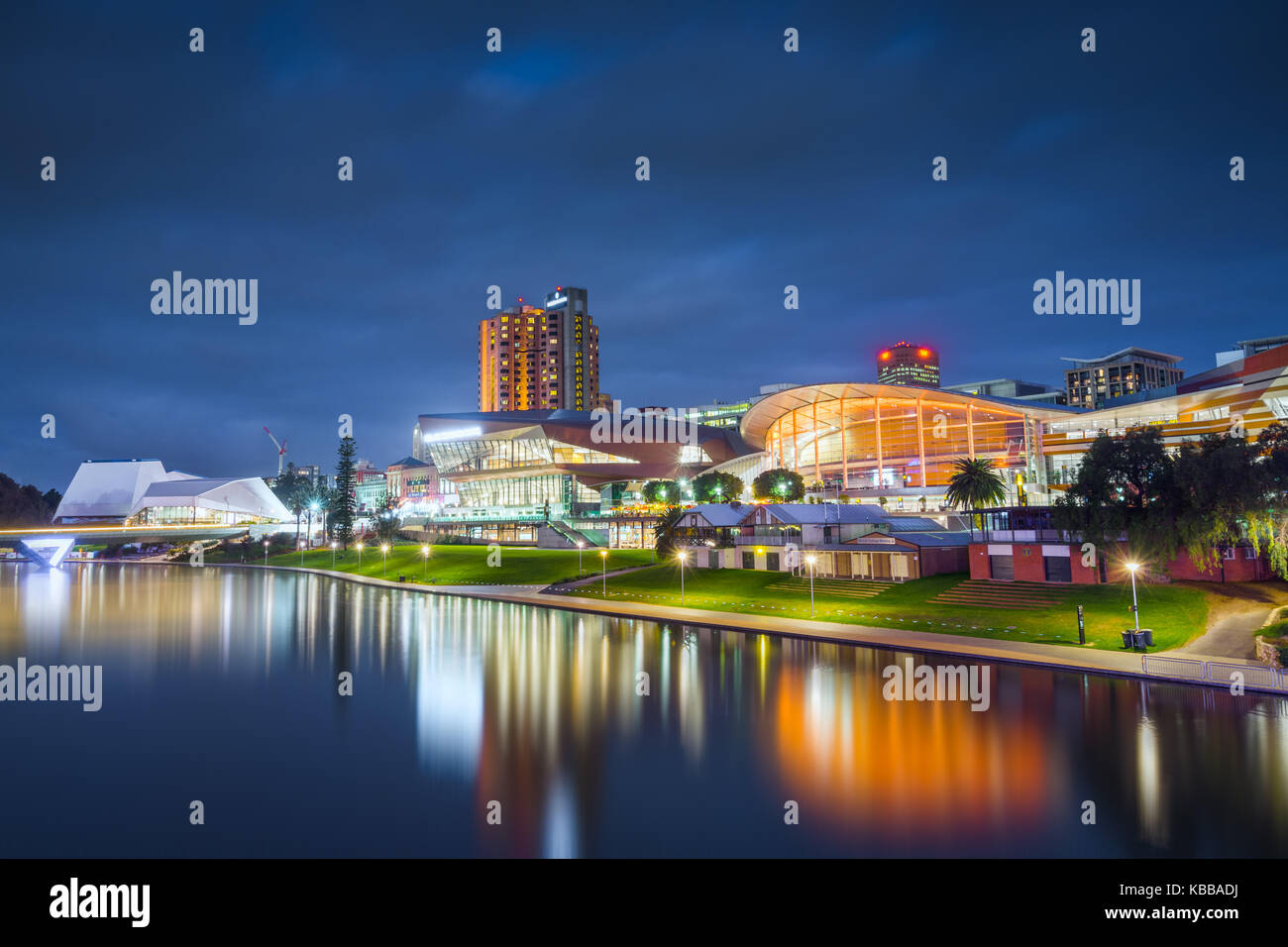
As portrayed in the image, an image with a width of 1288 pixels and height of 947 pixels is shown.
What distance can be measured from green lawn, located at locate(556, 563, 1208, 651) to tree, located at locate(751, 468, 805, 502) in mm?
36020

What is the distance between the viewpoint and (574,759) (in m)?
17.5

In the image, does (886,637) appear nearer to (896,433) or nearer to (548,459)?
(896,433)

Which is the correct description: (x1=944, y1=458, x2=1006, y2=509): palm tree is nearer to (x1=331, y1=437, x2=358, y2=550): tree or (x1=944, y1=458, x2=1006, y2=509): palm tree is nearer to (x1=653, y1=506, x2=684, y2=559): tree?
(x1=653, y1=506, x2=684, y2=559): tree

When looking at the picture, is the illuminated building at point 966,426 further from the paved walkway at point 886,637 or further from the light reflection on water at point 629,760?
the light reflection on water at point 629,760

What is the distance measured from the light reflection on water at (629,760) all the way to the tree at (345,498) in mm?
85317

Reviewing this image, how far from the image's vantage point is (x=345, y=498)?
115 meters

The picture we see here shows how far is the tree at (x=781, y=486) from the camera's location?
290 ft

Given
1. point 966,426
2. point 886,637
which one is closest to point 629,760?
point 886,637
